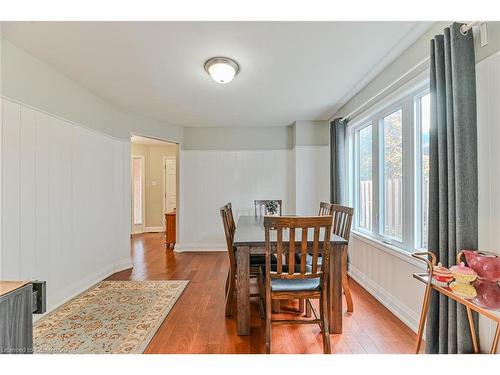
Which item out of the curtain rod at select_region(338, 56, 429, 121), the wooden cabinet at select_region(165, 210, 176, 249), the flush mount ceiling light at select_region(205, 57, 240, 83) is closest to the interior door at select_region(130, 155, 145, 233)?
the wooden cabinet at select_region(165, 210, 176, 249)

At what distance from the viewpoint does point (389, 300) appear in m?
2.52

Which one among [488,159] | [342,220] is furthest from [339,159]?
[488,159]

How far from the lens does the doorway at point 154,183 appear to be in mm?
7023

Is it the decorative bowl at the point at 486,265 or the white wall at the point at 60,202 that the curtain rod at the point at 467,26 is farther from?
the white wall at the point at 60,202

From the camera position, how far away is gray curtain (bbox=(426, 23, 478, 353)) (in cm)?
150

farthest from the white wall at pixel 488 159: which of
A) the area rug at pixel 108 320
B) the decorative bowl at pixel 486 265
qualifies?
the area rug at pixel 108 320

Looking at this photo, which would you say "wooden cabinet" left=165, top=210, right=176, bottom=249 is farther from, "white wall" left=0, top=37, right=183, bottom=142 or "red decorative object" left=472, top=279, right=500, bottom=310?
"red decorative object" left=472, top=279, right=500, bottom=310

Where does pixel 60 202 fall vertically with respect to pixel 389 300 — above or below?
above

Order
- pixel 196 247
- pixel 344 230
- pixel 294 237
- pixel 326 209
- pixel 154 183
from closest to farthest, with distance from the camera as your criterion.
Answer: pixel 294 237
pixel 344 230
pixel 326 209
pixel 196 247
pixel 154 183

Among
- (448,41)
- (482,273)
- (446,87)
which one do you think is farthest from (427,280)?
(448,41)

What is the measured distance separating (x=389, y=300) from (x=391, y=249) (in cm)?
51

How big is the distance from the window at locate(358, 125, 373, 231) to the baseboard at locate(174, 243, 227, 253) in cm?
263

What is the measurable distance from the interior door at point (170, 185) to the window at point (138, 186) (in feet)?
2.14

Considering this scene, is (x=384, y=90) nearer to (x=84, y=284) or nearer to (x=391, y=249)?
(x=391, y=249)
